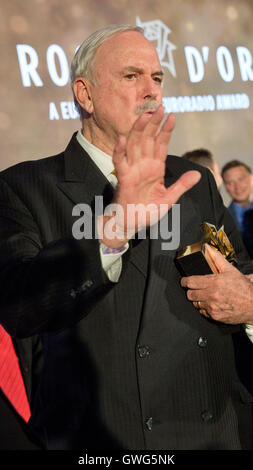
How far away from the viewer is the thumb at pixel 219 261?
59.1 inches

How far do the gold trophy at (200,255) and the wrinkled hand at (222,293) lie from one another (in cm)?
2

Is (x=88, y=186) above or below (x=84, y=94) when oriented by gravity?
below

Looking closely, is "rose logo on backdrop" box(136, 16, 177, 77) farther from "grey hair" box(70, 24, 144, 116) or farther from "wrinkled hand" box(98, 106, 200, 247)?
"wrinkled hand" box(98, 106, 200, 247)

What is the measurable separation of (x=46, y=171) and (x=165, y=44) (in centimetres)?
376

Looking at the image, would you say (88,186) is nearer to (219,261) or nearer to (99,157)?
(99,157)

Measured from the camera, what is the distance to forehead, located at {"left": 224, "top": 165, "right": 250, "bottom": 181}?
16.5ft

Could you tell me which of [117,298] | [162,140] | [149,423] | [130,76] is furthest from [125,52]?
[149,423]

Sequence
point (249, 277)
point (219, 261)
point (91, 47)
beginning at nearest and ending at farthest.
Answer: point (219, 261)
point (249, 277)
point (91, 47)

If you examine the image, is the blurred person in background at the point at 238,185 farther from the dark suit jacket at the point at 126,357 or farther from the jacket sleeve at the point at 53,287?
the jacket sleeve at the point at 53,287

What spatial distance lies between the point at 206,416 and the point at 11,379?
79 cm

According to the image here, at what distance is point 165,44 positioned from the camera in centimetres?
500

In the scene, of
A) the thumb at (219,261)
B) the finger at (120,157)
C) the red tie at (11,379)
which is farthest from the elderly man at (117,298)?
the red tie at (11,379)

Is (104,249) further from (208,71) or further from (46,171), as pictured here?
(208,71)

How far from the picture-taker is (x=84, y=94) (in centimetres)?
182
